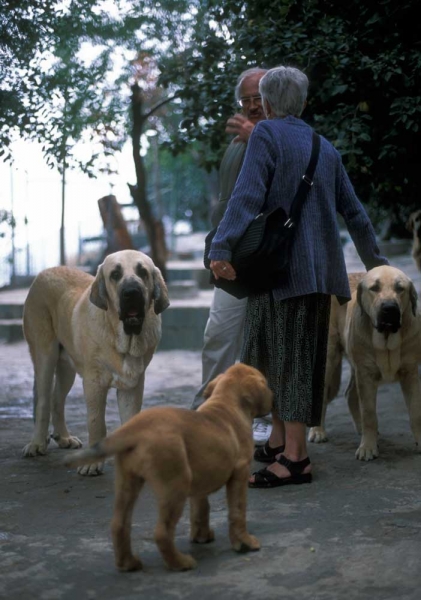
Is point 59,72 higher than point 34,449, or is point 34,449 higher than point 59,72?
point 59,72

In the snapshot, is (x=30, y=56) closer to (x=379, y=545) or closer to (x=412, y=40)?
(x=412, y=40)

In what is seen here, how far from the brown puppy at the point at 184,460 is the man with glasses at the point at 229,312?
1.98 m

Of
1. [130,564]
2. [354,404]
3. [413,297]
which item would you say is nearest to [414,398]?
[413,297]

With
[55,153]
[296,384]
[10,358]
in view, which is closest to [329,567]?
[296,384]

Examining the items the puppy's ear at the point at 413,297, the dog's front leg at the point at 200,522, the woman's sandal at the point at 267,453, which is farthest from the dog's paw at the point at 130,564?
the puppy's ear at the point at 413,297

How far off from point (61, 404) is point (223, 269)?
87.0 inches

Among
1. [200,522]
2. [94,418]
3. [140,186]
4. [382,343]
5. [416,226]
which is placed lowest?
[200,522]

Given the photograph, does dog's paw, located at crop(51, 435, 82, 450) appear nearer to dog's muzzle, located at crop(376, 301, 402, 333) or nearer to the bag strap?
dog's muzzle, located at crop(376, 301, 402, 333)

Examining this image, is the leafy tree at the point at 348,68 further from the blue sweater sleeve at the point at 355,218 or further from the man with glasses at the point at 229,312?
the blue sweater sleeve at the point at 355,218

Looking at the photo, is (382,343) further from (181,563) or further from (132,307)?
(181,563)

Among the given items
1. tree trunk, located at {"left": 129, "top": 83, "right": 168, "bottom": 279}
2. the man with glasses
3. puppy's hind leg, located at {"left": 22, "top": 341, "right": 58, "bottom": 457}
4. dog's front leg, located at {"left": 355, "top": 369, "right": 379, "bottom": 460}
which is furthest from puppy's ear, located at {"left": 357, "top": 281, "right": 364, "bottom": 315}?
tree trunk, located at {"left": 129, "top": 83, "right": 168, "bottom": 279}

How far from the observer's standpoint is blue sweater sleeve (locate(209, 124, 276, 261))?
177 inches

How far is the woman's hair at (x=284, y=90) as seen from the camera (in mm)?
4660

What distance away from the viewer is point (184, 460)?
3.33 m
